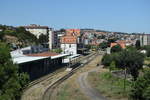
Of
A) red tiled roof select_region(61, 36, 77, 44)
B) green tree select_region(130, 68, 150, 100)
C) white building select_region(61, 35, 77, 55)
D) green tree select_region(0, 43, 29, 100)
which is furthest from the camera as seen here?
red tiled roof select_region(61, 36, 77, 44)

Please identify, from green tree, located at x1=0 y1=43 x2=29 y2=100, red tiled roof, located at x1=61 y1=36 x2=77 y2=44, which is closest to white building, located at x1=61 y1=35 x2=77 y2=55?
red tiled roof, located at x1=61 y1=36 x2=77 y2=44

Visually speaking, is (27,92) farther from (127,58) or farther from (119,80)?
(127,58)

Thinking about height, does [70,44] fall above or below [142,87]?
below

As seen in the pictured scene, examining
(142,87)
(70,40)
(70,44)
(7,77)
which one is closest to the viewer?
(7,77)

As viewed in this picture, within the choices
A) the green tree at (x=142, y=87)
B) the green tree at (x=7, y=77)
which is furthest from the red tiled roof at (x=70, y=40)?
the green tree at (x=7, y=77)

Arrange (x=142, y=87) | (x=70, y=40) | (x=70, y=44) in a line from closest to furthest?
(x=142, y=87), (x=70, y=44), (x=70, y=40)

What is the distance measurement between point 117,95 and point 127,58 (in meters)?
27.9

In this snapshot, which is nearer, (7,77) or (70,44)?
(7,77)

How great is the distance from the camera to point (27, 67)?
1617 inches

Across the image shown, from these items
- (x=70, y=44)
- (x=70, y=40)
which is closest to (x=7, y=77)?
(x=70, y=44)

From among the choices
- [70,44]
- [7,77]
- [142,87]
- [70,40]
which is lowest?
[70,44]

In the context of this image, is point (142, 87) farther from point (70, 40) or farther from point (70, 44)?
point (70, 40)

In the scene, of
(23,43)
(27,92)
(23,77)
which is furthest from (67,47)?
(23,77)

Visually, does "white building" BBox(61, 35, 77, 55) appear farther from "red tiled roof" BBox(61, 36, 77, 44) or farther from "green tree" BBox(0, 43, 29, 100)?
"green tree" BBox(0, 43, 29, 100)
